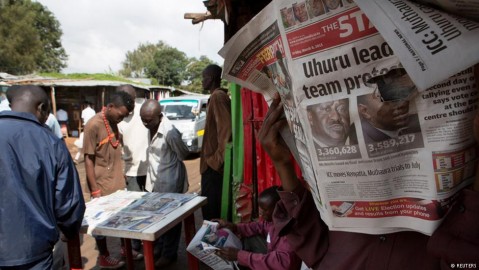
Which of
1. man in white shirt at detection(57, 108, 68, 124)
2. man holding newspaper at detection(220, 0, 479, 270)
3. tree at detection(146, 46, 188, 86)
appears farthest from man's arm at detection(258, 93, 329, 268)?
tree at detection(146, 46, 188, 86)

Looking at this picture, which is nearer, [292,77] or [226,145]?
[292,77]

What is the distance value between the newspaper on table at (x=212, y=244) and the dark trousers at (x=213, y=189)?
3.02 ft

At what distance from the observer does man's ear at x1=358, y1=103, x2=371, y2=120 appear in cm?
73

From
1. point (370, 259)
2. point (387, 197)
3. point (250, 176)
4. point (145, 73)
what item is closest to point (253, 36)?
point (387, 197)

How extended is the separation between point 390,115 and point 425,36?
0.16 metres

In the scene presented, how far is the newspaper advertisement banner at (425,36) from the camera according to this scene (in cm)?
61

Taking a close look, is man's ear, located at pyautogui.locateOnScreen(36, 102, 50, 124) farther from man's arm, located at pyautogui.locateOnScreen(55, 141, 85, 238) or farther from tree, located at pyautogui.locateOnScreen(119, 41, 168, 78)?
tree, located at pyautogui.locateOnScreen(119, 41, 168, 78)

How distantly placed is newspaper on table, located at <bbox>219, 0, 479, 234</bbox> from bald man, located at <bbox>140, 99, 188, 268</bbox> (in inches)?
93.4

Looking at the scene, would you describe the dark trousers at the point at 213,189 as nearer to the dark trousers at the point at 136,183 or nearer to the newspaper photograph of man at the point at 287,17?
the dark trousers at the point at 136,183

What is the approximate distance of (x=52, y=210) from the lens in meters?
1.89

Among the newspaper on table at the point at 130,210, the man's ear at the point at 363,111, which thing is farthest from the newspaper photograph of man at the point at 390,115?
the newspaper on table at the point at 130,210

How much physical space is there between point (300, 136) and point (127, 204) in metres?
2.01

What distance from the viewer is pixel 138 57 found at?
2108 inches

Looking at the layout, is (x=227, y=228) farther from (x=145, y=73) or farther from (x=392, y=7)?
(x=145, y=73)
